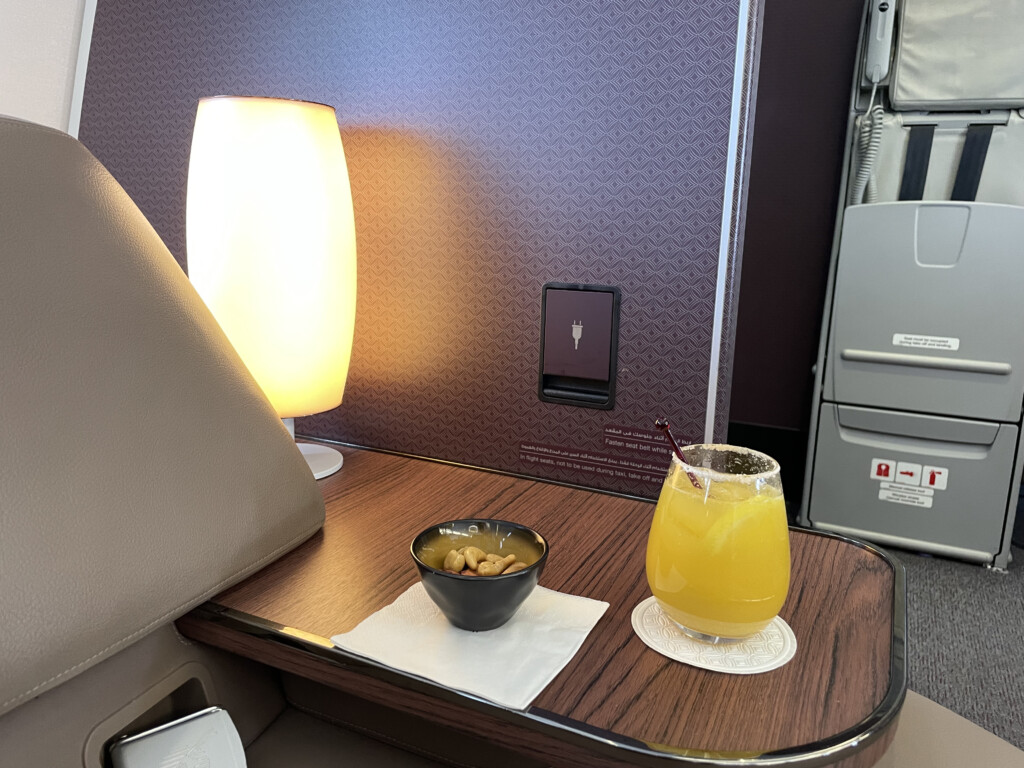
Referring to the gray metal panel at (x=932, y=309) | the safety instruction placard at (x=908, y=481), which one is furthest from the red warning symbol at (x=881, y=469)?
the gray metal panel at (x=932, y=309)

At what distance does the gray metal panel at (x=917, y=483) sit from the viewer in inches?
79.7

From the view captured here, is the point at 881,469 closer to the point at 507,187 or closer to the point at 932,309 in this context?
the point at 932,309

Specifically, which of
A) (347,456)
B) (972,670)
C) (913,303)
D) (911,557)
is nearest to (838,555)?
(347,456)

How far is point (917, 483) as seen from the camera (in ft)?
6.89

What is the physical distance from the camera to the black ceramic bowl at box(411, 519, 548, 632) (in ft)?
1.67

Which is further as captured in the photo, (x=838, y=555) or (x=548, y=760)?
(x=838, y=555)

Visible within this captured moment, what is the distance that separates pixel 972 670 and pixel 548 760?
5.10ft

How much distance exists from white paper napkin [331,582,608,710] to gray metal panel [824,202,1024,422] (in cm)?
180

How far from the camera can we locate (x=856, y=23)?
7.64 ft

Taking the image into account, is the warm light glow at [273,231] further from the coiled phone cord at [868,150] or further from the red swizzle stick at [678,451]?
the coiled phone cord at [868,150]

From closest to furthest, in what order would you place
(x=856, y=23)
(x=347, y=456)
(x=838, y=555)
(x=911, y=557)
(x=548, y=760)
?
(x=548, y=760) → (x=838, y=555) → (x=347, y=456) → (x=911, y=557) → (x=856, y=23)

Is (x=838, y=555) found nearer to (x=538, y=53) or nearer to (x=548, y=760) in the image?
(x=548, y=760)

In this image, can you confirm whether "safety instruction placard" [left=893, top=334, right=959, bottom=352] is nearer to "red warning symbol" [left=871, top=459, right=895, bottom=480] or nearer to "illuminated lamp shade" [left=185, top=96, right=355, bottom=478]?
"red warning symbol" [left=871, top=459, right=895, bottom=480]

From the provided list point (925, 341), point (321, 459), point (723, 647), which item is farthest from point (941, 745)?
point (925, 341)
